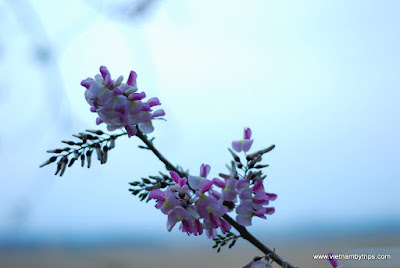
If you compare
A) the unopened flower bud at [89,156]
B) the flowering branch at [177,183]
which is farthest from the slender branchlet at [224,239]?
the unopened flower bud at [89,156]

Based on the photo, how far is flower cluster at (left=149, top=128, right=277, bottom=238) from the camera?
446 mm

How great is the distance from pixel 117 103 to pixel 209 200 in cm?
13

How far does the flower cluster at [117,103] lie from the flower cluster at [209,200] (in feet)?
0.21

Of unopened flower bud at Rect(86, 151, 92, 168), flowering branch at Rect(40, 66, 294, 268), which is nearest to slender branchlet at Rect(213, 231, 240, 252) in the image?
flowering branch at Rect(40, 66, 294, 268)

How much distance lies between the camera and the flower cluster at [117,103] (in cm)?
46

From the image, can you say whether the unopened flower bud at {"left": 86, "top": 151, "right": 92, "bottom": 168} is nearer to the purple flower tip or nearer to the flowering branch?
the flowering branch

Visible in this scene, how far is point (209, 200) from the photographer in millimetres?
441

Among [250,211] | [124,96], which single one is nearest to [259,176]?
[250,211]

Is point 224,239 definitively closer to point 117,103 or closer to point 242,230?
point 242,230

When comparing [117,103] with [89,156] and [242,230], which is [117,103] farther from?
[242,230]

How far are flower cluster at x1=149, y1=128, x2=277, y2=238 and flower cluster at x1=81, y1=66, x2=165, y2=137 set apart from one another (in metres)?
0.06

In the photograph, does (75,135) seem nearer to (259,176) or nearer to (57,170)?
(57,170)

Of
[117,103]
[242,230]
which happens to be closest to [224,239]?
[242,230]

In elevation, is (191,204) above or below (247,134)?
below
